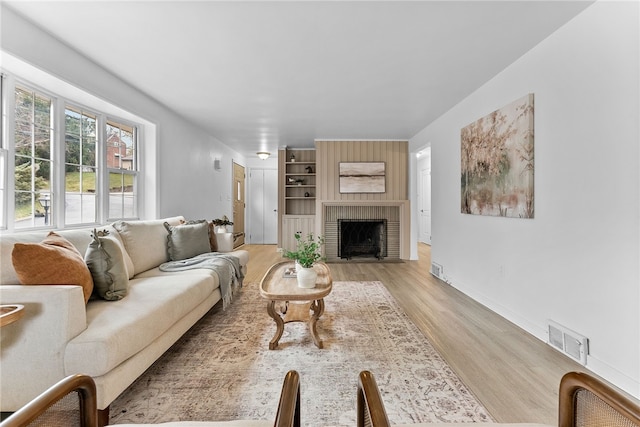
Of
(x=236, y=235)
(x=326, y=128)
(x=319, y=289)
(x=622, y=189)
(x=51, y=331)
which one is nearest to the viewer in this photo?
(x=51, y=331)

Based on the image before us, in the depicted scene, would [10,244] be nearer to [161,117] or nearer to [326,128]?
[161,117]

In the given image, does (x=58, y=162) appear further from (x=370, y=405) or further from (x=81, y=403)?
(x=370, y=405)

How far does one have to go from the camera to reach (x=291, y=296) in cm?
217

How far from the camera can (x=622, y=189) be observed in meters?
1.81

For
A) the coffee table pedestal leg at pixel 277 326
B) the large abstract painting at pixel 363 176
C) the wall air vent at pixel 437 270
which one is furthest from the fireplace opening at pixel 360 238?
the coffee table pedestal leg at pixel 277 326

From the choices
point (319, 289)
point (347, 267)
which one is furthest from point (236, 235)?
point (319, 289)

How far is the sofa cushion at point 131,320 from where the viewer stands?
1.43 meters

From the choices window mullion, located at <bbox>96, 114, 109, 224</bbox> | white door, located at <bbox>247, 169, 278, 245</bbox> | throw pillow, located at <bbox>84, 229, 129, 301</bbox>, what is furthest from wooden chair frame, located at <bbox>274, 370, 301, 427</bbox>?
white door, located at <bbox>247, 169, 278, 245</bbox>

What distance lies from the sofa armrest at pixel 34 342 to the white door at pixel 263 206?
22.2ft

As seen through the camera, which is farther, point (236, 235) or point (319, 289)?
point (236, 235)

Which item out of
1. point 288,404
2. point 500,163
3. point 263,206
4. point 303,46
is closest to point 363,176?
point 500,163

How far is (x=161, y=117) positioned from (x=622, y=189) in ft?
14.9

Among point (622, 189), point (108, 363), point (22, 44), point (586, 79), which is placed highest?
point (22, 44)

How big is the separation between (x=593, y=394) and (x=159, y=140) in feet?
14.5
